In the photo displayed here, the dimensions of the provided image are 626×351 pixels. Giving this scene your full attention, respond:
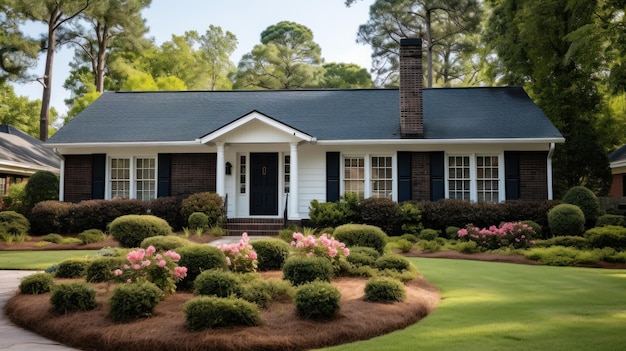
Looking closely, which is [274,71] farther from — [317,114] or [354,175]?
[354,175]

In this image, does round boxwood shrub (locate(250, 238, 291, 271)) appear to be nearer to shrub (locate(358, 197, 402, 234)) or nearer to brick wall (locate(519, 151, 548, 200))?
shrub (locate(358, 197, 402, 234))

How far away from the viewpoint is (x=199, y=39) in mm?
43406

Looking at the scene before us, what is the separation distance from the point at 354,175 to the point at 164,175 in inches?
254

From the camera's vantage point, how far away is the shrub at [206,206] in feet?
53.8

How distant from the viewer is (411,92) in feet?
59.5

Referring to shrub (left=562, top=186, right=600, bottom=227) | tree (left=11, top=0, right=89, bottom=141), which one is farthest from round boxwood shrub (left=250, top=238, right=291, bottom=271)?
tree (left=11, top=0, right=89, bottom=141)

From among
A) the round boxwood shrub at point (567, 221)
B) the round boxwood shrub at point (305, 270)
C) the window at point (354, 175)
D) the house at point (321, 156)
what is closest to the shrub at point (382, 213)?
the house at point (321, 156)

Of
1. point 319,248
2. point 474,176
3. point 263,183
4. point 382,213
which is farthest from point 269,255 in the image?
point 474,176

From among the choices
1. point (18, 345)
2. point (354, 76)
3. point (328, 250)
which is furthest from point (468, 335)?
point (354, 76)

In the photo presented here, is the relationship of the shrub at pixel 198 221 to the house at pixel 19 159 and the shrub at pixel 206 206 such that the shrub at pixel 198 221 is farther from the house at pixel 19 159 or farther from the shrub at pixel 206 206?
the house at pixel 19 159

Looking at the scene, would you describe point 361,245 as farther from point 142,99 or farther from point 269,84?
point 269,84

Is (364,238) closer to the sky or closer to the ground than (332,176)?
closer to the ground

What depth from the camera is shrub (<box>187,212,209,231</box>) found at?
15859 millimetres

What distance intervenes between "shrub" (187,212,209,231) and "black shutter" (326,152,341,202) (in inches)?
166
